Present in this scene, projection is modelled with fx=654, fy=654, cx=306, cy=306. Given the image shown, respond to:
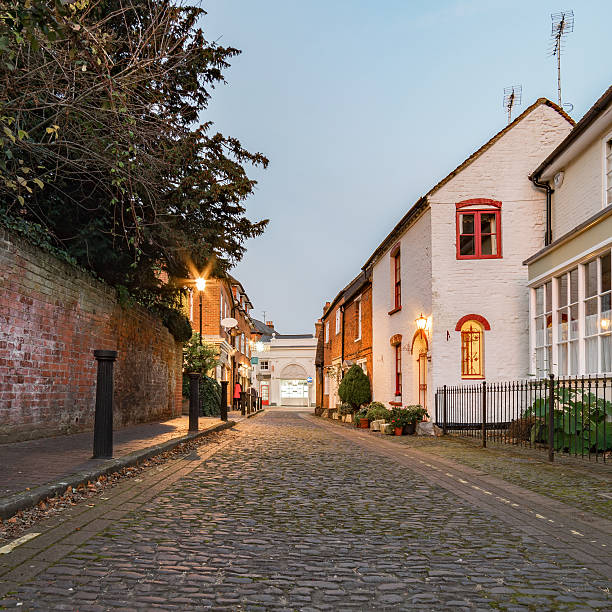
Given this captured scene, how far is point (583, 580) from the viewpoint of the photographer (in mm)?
3895

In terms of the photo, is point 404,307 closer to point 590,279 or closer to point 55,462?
point 590,279

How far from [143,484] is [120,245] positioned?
746 centimetres

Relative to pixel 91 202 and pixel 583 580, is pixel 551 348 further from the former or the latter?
pixel 583 580

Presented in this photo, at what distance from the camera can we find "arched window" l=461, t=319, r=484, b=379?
56.6ft

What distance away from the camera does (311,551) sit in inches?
177

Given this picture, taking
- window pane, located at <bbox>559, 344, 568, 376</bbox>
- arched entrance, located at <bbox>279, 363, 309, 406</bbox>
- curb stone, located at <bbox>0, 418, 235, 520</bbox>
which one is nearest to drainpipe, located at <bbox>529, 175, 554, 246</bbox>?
window pane, located at <bbox>559, 344, 568, 376</bbox>

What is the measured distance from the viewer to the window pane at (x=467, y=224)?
17750mm

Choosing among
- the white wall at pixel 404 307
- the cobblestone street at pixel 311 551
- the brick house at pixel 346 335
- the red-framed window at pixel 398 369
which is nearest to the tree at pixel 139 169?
the cobblestone street at pixel 311 551

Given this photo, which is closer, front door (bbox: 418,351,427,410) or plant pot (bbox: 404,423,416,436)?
plant pot (bbox: 404,423,416,436)

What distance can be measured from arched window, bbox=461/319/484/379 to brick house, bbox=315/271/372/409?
8.56 meters

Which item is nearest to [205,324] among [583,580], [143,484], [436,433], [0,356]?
[436,433]

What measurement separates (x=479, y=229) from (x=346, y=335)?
1559 cm

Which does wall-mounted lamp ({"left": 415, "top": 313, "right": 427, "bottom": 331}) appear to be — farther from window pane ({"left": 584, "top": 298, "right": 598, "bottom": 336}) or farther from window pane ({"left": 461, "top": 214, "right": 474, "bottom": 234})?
window pane ({"left": 584, "top": 298, "right": 598, "bottom": 336})

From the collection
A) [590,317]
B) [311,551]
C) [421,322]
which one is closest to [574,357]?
[590,317]
